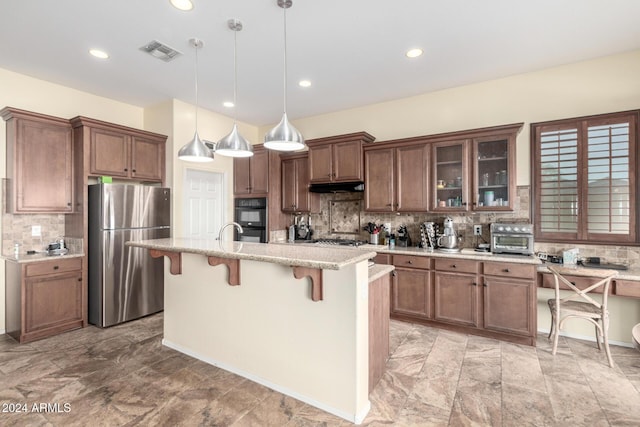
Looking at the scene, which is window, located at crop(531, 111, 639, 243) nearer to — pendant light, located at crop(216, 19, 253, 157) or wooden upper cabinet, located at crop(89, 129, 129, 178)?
pendant light, located at crop(216, 19, 253, 157)

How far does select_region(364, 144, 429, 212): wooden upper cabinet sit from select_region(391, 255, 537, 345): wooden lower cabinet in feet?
2.43

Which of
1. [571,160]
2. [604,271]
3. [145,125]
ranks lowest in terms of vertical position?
[604,271]

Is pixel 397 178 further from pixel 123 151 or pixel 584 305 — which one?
pixel 123 151

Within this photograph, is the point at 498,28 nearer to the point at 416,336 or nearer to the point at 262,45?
the point at 262,45

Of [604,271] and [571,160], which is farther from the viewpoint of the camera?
[571,160]

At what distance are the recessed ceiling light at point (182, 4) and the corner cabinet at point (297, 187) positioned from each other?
8.87 ft

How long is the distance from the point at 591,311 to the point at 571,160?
1573mm

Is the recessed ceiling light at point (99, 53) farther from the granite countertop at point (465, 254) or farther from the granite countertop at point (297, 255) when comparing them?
the granite countertop at point (465, 254)

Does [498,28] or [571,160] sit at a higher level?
[498,28]

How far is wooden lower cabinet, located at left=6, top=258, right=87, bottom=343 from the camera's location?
3.30 metres

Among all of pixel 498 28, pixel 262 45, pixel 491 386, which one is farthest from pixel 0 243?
pixel 498 28

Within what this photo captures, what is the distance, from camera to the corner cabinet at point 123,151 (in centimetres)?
379

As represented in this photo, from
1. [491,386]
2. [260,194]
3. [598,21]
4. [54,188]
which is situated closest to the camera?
[491,386]

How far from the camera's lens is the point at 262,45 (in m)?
3.02
